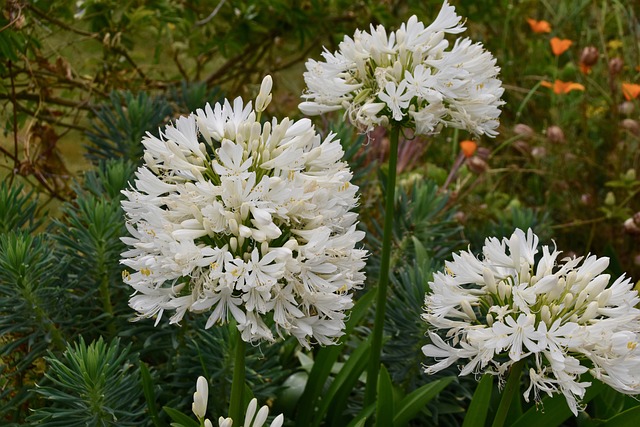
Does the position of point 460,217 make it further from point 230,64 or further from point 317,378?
point 230,64

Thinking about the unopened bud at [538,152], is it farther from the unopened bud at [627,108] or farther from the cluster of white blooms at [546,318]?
the cluster of white blooms at [546,318]

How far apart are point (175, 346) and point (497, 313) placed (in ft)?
3.05

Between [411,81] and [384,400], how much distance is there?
716 mm

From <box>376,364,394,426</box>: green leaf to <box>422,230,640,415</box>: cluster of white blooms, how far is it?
18cm

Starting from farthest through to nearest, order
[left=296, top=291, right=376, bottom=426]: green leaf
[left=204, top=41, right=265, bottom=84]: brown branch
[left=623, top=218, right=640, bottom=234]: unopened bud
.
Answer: [left=204, top=41, right=265, bottom=84]: brown branch < [left=623, top=218, right=640, bottom=234]: unopened bud < [left=296, top=291, right=376, bottom=426]: green leaf

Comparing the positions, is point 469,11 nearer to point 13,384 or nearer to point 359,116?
point 359,116

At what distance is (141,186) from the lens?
5.03 ft

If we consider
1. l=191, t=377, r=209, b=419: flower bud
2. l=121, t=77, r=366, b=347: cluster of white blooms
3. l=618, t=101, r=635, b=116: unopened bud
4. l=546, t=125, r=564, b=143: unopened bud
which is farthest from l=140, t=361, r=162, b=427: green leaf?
l=618, t=101, r=635, b=116: unopened bud

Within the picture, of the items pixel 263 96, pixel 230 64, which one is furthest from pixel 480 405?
pixel 230 64

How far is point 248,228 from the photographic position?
1422 mm

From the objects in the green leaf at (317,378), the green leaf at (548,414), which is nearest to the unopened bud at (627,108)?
the green leaf at (317,378)

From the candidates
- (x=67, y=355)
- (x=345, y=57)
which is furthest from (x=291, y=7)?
(x=67, y=355)

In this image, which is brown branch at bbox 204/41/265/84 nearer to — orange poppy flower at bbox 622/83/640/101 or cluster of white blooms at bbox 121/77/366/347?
orange poppy flower at bbox 622/83/640/101

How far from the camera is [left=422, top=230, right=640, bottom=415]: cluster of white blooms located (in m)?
1.42
